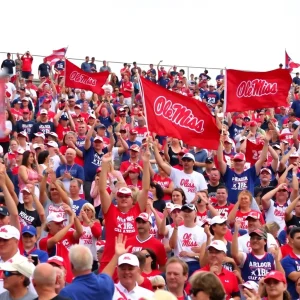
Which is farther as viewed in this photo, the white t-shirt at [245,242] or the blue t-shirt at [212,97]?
the blue t-shirt at [212,97]

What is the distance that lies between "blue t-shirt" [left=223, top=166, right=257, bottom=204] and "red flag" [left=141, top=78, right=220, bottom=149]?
1583 mm

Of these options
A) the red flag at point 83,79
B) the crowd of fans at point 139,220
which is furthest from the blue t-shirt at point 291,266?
the red flag at point 83,79

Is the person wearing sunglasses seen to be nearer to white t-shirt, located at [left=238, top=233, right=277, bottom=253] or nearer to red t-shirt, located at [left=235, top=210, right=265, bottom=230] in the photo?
white t-shirt, located at [left=238, top=233, right=277, bottom=253]

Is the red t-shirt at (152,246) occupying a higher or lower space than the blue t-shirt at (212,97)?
higher

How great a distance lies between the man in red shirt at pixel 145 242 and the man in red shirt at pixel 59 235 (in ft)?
2.57

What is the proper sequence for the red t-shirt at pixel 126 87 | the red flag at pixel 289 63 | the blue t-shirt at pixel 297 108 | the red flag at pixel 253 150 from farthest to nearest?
the red flag at pixel 289 63 < the red t-shirt at pixel 126 87 < the blue t-shirt at pixel 297 108 < the red flag at pixel 253 150

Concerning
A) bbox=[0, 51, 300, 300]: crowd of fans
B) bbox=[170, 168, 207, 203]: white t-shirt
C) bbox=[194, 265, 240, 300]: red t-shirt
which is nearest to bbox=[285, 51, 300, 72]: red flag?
bbox=[0, 51, 300, 300]: crowd of fans

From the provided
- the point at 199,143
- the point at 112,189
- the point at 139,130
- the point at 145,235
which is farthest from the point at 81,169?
the point at 145,235

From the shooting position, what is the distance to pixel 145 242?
10562 mm

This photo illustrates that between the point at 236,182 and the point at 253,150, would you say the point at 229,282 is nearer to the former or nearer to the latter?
the point at 236,182

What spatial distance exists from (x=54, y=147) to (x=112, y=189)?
218 centimetres

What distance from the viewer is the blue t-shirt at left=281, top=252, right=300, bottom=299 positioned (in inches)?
410

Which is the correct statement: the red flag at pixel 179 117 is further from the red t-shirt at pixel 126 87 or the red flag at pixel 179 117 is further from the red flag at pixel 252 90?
the red t-shirt at pixel 126 87

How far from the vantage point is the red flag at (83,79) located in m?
20.9
